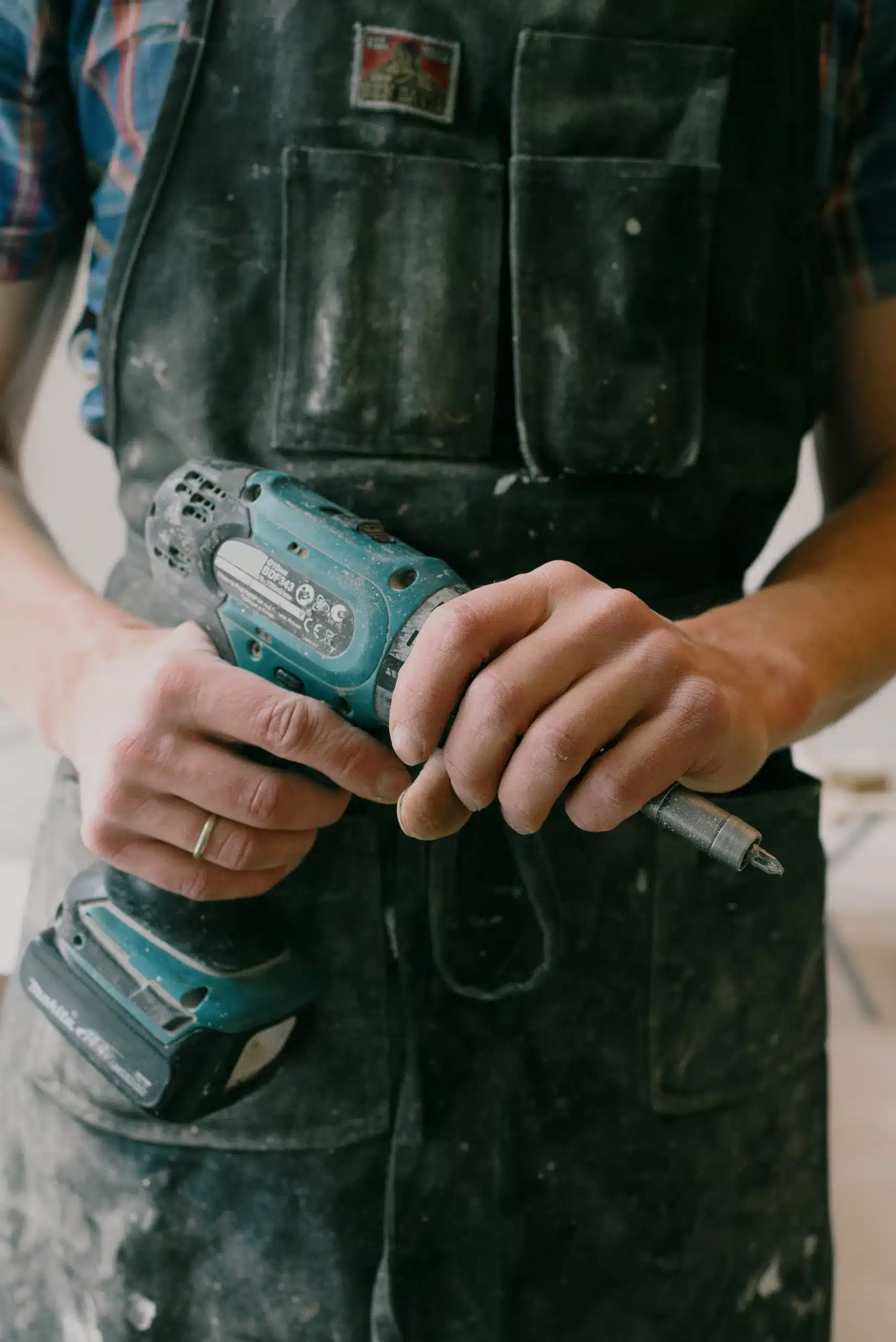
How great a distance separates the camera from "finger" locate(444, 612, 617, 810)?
0.49 m

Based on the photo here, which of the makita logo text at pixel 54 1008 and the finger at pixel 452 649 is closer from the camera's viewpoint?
the finger at pixel 452 649

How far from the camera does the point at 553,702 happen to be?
0.50 metres

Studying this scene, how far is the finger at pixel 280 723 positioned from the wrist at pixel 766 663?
184mm

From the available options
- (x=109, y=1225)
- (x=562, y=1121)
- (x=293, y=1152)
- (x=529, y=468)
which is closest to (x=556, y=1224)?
(x=562, y=1121)

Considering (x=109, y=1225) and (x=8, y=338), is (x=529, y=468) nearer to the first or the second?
(x=8, y=338)

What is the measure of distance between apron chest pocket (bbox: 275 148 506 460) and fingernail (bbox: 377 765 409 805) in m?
0.21

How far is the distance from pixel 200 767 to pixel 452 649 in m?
0.18

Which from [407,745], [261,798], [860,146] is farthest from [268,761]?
[860,146]

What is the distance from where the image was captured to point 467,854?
28.0 inches

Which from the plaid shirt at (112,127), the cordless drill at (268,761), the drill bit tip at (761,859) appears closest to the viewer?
the drill bit tip at (761,859)

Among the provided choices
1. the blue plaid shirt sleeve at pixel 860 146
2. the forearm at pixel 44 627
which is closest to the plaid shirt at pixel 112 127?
the blue plaid shirt sleeve at pixel 860 146

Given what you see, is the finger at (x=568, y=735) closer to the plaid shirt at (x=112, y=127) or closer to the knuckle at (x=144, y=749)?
the knuckle at (x=144, y=749)

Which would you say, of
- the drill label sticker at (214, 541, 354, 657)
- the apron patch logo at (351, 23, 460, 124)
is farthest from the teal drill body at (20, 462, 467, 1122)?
the apron patch logo at (351, 23, 460, 124)

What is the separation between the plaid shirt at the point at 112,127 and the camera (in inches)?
27.3
